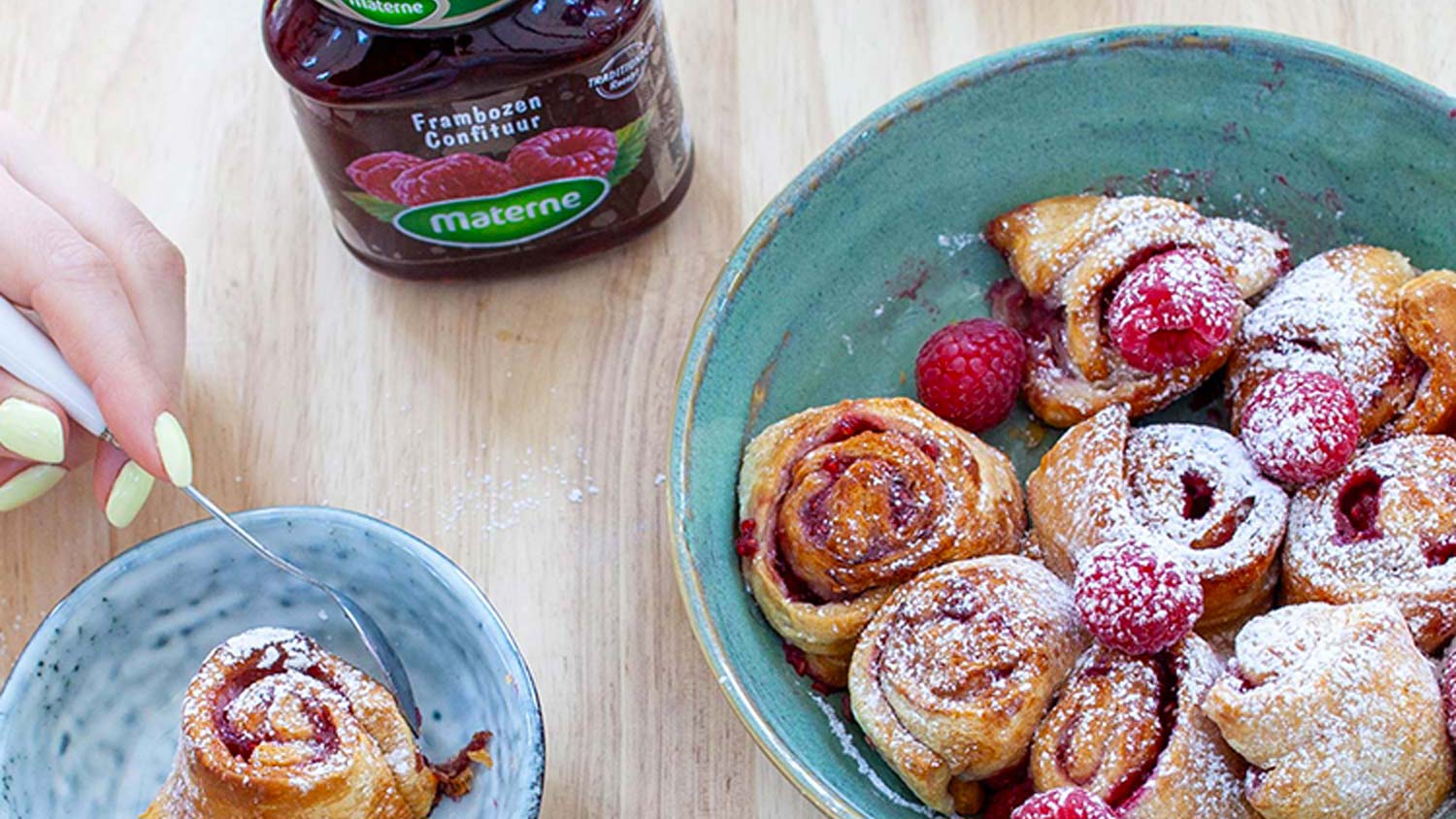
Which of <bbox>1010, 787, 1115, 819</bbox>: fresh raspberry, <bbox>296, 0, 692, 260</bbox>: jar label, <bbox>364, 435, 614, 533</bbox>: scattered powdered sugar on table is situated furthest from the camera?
<bbox>364, 435, 614, 533</bbox>: scattered powdered sugar on table

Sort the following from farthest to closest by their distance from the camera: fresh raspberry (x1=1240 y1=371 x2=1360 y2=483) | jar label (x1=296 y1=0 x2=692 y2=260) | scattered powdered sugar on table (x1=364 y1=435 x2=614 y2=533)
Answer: scattered powdered sugar on table (x1=364 y1=435 x2=614 y2=533) → jar label (x1=296 y1=0 x2=692 y2=260) → fresh raspberry (x1=1240 y1=371 x2=1360 y2=483)

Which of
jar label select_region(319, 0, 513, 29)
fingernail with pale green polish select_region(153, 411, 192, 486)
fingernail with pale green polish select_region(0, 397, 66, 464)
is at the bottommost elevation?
fingernail with pale green polish select_region(153, 411, 192, 486)

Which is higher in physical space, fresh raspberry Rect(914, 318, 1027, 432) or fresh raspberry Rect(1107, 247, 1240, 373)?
fresh raspberry Rect(1107, 247, 1240, 373)

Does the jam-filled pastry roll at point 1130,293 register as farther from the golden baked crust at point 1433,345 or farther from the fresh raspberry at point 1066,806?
the fresh raspberry at point 1066,806

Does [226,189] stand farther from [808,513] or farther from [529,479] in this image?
[808,513]

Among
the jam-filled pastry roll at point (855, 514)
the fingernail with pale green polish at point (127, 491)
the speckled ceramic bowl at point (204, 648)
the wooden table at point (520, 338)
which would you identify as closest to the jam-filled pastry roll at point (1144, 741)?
the jam-filled pastry roll at point (855, 514)

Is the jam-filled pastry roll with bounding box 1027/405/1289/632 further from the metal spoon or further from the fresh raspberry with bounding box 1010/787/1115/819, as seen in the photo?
the metal spoon

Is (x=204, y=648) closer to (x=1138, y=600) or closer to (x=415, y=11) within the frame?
(x=415, y=11)

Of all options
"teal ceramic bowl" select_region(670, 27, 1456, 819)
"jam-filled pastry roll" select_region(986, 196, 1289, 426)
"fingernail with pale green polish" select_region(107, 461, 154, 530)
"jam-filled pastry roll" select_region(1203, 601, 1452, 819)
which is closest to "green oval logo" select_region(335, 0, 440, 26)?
"teal ceramic bowl" select_region(670, 27, 1456, 819)
